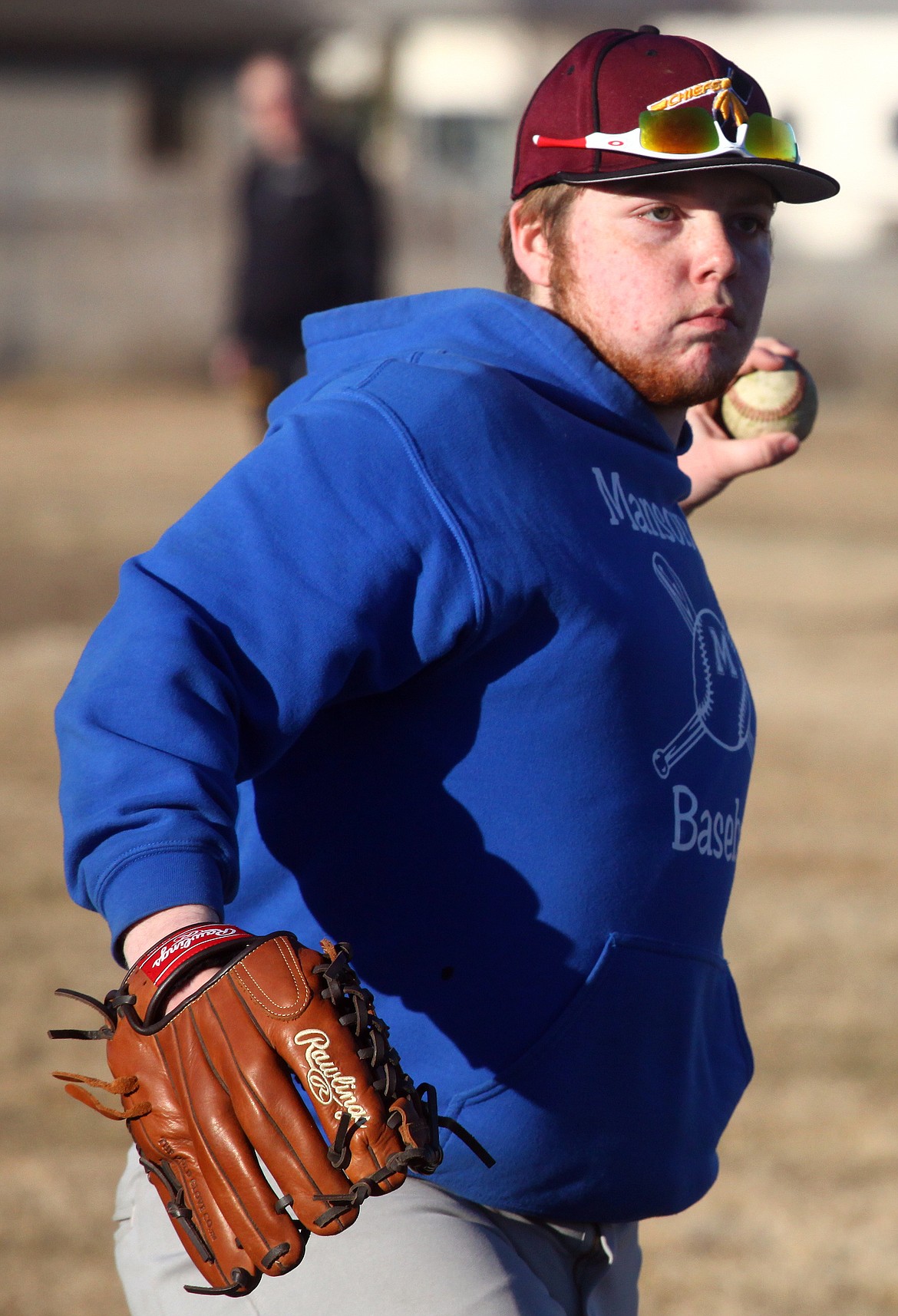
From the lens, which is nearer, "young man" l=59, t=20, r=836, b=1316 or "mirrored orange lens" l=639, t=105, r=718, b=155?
"young man" l=59, t=20, r=836, b=1316

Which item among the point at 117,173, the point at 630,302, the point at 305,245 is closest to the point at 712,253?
the point at 630,302

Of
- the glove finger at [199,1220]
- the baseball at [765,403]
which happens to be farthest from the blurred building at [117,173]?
the glove finger at [199,1220]

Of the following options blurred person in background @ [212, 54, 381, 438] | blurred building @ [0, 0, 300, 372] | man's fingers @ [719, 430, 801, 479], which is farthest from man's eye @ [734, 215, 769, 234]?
blurred building @ [0, 0, 300, 372]

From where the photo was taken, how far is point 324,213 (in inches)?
367

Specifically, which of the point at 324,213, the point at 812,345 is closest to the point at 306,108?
the point at 324,213

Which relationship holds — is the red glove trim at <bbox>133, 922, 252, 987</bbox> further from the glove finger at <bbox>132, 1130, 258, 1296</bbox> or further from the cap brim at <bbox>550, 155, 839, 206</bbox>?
the cap brim at <bbox>550, 155, 839, 206</bbox>

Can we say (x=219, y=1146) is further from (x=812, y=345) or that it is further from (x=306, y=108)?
(x=812, y=345)

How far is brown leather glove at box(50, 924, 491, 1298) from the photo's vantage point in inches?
55.3

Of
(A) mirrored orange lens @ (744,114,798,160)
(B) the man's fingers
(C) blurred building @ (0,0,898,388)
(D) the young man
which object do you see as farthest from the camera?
(C) blurred building @ (0,0,898,388)

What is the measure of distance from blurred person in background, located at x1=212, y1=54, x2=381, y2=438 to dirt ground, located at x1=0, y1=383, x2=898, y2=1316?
1650 mm

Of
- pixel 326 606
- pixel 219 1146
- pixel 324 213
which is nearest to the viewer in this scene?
pixel 219 1146

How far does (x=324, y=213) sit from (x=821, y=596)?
3866mm

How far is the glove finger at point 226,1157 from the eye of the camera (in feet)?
4.68

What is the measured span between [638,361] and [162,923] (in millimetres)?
1015
